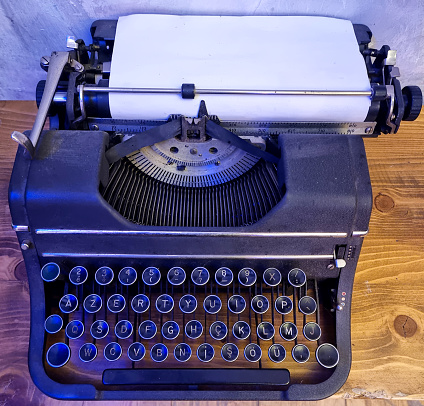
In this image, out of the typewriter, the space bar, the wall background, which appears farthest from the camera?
the wall background

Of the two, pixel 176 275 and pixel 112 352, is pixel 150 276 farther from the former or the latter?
pixel 112 352

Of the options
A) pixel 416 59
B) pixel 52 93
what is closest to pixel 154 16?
pixel 52 93

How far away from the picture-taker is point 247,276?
154 centimetres

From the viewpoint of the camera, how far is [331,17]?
1.88 metres

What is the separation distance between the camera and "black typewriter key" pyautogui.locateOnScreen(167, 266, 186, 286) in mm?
1525

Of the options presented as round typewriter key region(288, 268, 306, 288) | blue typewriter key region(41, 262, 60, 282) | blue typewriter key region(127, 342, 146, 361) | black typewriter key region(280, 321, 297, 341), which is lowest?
blue typewriter key region(127, 342, 146, 361)

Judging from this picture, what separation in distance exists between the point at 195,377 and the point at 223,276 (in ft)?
1.30

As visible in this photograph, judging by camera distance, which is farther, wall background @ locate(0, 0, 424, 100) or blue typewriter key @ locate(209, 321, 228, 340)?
wall background @ locate(0, 0, 424, 100)

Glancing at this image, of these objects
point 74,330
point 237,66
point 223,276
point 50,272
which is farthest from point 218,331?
point 237,66

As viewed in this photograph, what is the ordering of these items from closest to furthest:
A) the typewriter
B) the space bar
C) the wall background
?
1. the typewriter
2. the space bar
3. the wall background

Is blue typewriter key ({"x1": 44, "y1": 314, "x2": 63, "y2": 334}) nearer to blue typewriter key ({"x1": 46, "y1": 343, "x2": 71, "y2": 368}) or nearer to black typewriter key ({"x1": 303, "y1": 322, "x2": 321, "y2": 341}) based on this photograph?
blue typewriter key ({"x1": 46, "y1": 343, "x2": 71, "y2": 368})

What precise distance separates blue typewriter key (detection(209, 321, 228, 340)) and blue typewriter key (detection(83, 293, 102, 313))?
0.39m

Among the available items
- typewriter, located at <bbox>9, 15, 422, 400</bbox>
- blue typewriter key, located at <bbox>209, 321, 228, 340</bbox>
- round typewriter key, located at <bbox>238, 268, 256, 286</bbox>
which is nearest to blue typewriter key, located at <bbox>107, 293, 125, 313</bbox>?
typewriter, located at <bbox>9, 15, 422, 400</bbox>

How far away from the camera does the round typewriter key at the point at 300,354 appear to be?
1.52m
